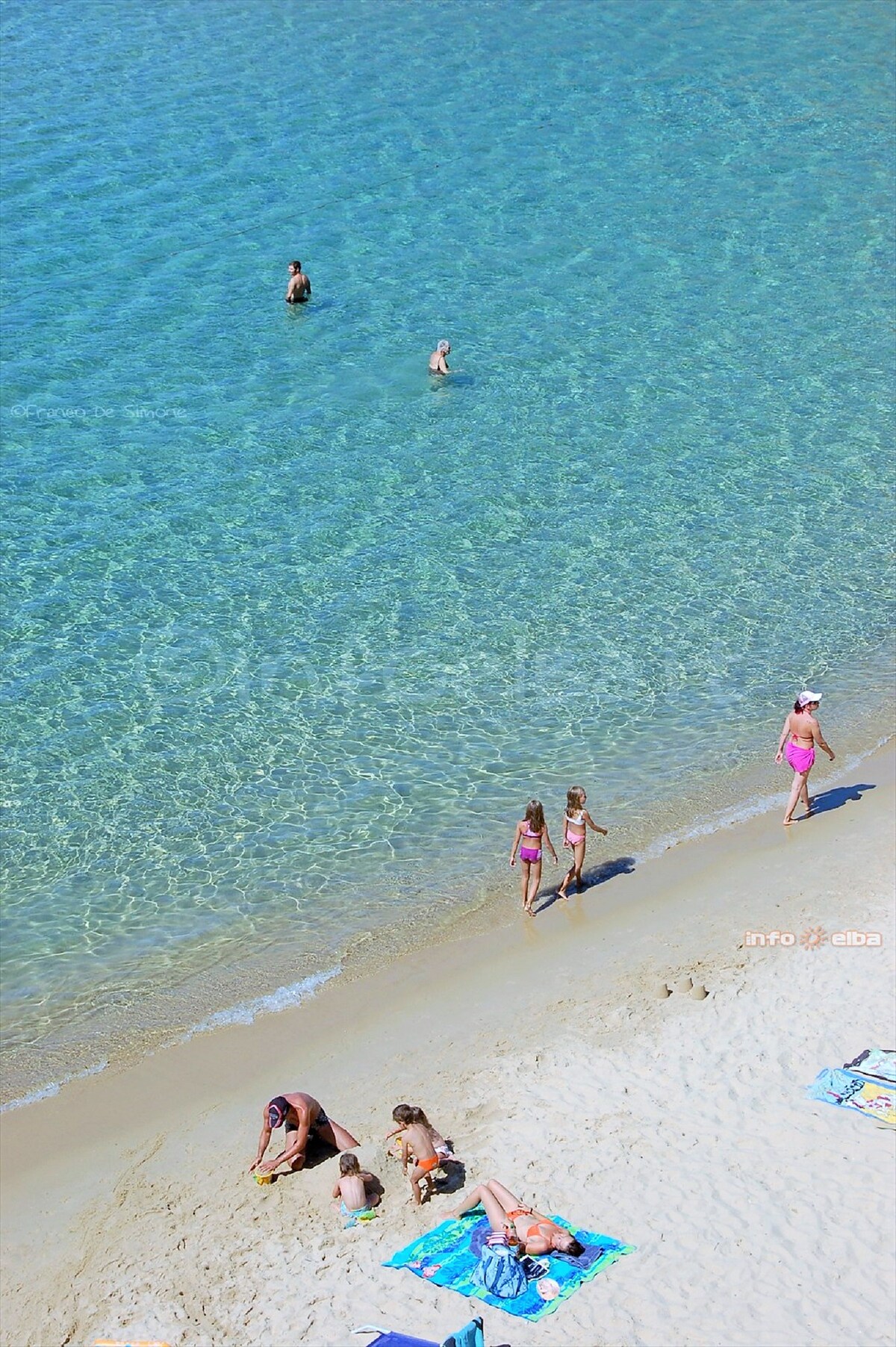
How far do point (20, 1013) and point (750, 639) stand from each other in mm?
9597

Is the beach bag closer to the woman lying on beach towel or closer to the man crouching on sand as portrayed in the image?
the woman lying on beach towel

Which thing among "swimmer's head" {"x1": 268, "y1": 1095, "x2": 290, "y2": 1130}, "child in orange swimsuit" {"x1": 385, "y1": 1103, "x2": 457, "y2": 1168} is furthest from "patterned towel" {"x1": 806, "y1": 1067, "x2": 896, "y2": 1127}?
"swimmer's head" {"x1": 268, "y1": 1095, "x2": 290, "y2": 1130}

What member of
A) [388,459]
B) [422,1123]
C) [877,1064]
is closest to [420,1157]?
[422,1123]

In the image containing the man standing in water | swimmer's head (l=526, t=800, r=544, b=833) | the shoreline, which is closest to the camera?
the shoreline

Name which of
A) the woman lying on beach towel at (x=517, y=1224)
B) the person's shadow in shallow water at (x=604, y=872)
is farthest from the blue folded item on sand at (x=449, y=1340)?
the person's shadow in shallow water at (x=604, y=872)

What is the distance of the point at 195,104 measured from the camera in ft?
109

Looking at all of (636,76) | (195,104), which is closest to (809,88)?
(636,76)

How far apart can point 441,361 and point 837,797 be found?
1129 cm

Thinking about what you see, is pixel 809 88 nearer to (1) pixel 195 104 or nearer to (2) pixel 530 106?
(2) pixel 530 106

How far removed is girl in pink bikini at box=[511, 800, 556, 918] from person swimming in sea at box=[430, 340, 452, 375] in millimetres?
11855

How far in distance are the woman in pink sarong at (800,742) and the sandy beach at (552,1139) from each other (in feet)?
2.84

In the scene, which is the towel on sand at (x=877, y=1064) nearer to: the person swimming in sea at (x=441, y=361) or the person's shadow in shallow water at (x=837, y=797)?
the person's shadow in shallow water at (x=837, y=797)

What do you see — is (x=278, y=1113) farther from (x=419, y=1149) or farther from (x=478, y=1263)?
(x=478, y=1263)

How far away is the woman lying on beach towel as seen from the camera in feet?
31.0
